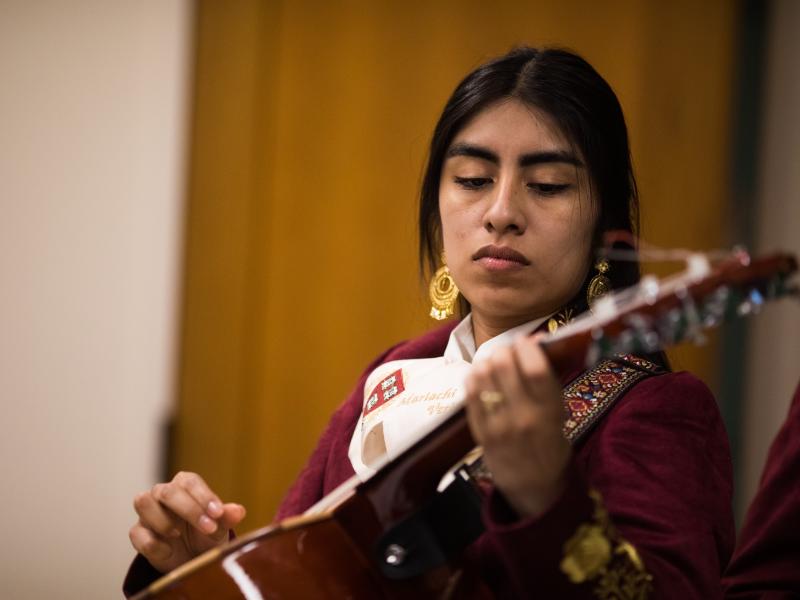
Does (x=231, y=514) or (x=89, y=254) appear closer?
(x=231, y=514)

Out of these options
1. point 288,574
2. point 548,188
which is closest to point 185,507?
point 288,574

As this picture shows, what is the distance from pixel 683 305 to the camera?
29.0 inches

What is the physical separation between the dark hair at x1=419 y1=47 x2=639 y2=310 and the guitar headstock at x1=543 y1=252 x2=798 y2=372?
38 centimetres

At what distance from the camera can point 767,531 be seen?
0.98m

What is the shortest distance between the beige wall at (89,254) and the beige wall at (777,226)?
4.80 feet

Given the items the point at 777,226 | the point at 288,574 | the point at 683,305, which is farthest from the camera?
the point at 777,226

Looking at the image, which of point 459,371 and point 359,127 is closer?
point 459,371

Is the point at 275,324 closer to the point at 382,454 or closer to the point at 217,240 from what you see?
the point at 217,240

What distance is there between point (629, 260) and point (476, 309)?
20 cm

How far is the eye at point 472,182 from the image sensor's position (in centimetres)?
113

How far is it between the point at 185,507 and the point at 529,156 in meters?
0.55

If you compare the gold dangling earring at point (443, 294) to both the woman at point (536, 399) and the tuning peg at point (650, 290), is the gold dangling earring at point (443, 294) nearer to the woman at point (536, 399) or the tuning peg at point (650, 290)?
the woman at point (536, 399)

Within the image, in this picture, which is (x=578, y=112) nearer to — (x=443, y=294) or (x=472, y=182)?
(x=472, y=182)

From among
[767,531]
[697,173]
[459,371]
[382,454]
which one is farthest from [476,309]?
[697,173]
